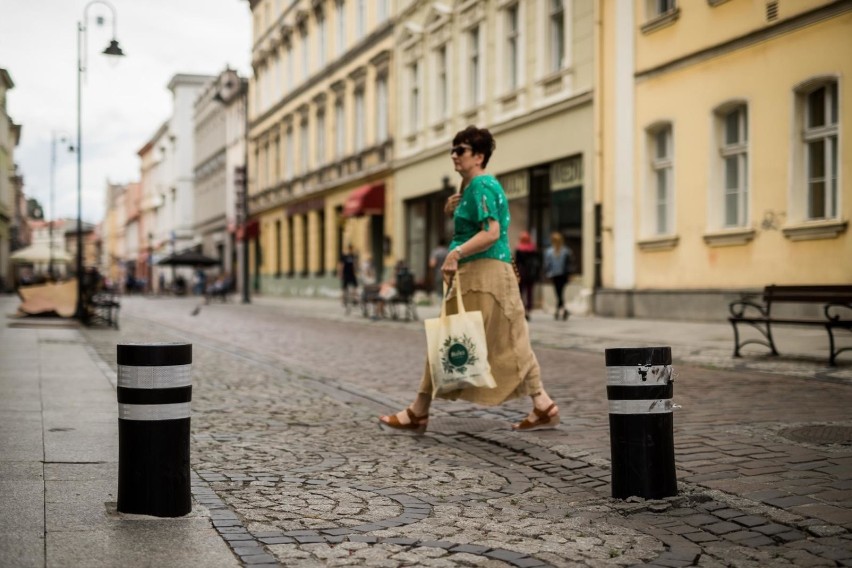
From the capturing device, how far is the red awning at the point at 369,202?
3419 centimetres

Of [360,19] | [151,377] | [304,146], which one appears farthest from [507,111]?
[151,377]

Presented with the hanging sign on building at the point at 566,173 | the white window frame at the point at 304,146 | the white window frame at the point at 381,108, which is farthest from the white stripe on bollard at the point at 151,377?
the white window frame at the point at 304,146

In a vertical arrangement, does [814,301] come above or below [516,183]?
below

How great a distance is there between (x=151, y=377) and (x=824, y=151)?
44.4 feet

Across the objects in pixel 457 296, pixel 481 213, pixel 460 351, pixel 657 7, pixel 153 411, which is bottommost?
pixel 153 411

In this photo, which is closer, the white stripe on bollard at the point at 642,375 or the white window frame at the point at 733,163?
the white stripe on bollard at the point at 642,375

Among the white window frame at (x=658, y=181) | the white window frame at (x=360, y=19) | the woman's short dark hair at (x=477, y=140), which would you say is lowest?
the woman's short dark hair at (x=477, y=140)

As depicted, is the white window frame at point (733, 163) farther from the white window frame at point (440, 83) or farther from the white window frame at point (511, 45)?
the white window frame at point (440, 83)

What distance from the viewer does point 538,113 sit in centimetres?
2377

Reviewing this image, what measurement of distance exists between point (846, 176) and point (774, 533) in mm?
11689

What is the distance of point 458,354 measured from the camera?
6344 mm

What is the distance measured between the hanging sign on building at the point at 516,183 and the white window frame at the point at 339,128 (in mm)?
13877

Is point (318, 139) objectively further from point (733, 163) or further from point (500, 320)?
point (500, 320)

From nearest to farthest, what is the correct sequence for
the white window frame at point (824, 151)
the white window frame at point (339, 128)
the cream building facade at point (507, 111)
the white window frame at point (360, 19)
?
the white window frame at point (824, 151) < the cream building facade at point (507, 111) < the white window frame at point (360, 19) < the white window frame at point (339, 128)
